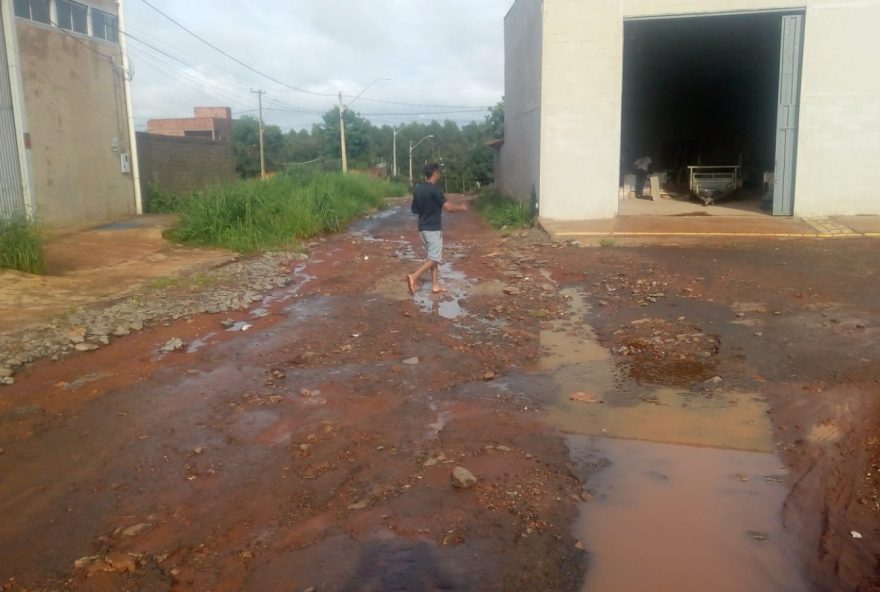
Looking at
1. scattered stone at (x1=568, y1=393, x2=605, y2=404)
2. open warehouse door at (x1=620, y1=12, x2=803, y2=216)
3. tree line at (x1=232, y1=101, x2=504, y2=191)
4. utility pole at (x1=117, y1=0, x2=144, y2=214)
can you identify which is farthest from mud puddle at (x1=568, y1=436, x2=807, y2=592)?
tree line at (x1=232, y1=101, x2=504, y2=191)

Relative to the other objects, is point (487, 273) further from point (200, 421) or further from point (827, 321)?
point (200, 421)

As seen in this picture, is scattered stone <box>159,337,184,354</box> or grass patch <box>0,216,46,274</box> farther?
grass patch <box>0,216,46,274</box>

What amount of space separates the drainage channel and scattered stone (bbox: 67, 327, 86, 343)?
468 cm

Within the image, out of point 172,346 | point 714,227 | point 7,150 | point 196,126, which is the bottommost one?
point 172,346

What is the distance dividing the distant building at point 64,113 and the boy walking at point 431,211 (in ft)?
27.8

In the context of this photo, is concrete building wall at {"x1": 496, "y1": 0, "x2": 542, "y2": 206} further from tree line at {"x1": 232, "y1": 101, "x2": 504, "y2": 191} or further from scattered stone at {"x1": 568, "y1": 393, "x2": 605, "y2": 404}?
tree line at {"x1": 232, "y1": 101, "x2": 504, "y2": 191}

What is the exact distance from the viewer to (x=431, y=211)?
32.8 ft

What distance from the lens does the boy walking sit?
9.88 meters

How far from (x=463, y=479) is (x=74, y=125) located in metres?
18.2

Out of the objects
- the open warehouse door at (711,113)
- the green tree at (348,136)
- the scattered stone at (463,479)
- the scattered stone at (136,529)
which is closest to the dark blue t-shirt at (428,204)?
the scattered stone at (463,479)

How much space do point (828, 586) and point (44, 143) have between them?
60.9 ft

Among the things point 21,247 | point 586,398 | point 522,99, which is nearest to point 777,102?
point 522,99

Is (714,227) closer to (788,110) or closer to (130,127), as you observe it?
(788,110)

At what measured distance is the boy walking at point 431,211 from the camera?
389 inches
